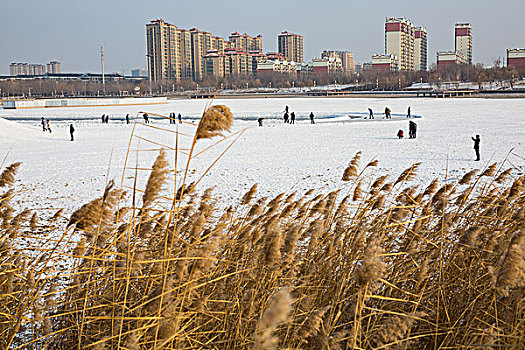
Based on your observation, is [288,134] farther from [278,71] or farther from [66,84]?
[278,71]

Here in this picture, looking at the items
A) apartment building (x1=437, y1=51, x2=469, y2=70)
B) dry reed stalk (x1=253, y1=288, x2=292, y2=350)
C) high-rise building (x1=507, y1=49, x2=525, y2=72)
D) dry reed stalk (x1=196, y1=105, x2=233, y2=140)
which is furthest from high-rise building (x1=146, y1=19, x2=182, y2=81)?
dry reed stalk (x1=253, y1=288, x2=292, y2=350)

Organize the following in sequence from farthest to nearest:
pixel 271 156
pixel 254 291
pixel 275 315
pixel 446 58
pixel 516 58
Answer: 1. pixel 446 58
2. pixel 516 58
3. pixel 271 156
4. pixel 254 291
5. pixel 275 315

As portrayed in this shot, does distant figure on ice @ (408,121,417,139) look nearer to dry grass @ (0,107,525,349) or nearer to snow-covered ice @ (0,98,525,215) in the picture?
snow-covered ice @ (0,98,525,215)

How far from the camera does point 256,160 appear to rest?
18.9m

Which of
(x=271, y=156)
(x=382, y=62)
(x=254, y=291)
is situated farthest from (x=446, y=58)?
(x=254, y=291)

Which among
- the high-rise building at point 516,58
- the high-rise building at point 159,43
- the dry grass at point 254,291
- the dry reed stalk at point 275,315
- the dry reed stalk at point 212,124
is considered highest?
the high-rise building at point 159,43

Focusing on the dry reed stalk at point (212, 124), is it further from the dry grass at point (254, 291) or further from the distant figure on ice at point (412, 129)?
the distant figure on ice at point (412, 129)

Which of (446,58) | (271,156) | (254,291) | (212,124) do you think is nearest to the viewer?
(212,124)

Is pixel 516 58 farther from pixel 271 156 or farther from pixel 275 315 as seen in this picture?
pixel 275 315

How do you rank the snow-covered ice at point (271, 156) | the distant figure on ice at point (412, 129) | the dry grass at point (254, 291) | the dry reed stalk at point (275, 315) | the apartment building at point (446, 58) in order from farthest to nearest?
the apartment building at point (446, 58) < the distant figure on ice at point (412, 129) < the snow-covered ice at point (271, 156) < the dry grass at point (254, 291) < the dry reed stalk at point (275, 315)

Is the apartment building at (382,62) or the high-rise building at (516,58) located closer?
the high-rise building at (516,58)

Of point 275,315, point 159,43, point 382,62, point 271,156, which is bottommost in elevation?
point 271,156

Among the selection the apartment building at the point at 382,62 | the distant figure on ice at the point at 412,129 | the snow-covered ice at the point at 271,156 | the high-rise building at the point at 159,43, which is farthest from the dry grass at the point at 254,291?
the high-rise building at the point at 159,43

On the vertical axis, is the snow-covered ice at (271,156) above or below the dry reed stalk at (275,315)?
below
